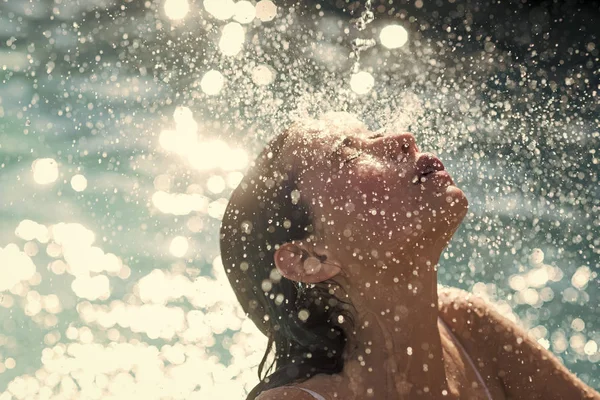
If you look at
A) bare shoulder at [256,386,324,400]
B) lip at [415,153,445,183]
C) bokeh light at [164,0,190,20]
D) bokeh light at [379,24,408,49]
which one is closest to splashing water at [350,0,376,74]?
bokeh light at [379,24,408,49]

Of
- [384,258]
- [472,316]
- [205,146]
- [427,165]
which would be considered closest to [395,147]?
[427,165]

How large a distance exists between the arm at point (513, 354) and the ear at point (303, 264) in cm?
83

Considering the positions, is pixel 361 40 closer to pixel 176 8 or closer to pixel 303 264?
pixel 176 8

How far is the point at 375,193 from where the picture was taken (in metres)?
2.79

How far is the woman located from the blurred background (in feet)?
14.3

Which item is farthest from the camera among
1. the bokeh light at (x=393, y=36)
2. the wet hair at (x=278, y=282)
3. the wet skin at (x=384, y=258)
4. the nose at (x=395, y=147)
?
the bokeh light at (x=393, y=36)

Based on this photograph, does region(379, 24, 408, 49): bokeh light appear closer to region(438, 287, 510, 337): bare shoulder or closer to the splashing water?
the splashing water

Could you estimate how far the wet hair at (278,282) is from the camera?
3016 millimetres

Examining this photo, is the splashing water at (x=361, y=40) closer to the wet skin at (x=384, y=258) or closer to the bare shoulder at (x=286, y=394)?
the wet skin at (x=384, y=258)

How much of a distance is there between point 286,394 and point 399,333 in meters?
0.56

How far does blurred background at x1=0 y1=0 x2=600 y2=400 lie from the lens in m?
7.98

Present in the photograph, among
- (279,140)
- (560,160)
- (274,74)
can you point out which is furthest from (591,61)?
(279,140)

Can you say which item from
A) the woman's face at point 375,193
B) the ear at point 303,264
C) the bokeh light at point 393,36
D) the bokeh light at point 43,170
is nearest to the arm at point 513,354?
the woman's face at point 375,193

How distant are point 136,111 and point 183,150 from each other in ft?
2.74
